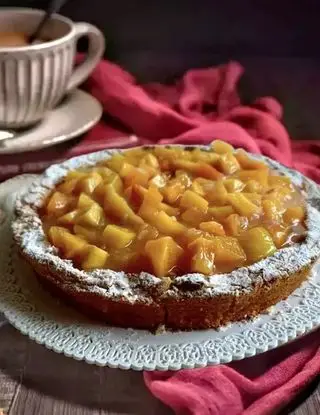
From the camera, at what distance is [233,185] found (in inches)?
53.1

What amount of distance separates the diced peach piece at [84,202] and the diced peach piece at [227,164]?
0.84 feet

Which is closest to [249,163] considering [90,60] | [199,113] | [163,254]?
[163,254]

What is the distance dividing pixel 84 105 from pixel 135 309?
837mm

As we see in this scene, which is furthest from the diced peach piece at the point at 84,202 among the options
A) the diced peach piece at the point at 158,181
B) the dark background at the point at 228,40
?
the dark background at the point at 228,40

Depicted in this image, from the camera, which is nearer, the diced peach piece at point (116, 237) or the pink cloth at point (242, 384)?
the pink cloth at point (242, 384)

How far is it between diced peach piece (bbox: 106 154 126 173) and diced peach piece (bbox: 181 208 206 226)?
0.65ft

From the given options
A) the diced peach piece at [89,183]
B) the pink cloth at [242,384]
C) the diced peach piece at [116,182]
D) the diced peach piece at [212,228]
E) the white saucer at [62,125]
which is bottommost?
the white saucer at [62,125]

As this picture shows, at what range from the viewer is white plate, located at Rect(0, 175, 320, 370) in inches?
43.0

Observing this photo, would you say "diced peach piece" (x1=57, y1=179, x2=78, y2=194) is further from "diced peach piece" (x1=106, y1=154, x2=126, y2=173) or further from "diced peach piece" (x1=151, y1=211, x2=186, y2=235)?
"diced peach piece" (x1=151, y1=211, x2=186, y2=235)

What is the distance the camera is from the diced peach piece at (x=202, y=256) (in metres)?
1.16

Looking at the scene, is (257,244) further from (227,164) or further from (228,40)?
(228,40)

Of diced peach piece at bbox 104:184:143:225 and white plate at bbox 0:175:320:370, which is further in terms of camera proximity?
diced peach piece at bbox 104:184:143:225

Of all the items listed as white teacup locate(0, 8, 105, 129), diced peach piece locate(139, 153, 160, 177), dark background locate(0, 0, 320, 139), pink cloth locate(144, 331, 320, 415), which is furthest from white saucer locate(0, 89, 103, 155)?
pink cloth locate(144, 331, 320, 415)

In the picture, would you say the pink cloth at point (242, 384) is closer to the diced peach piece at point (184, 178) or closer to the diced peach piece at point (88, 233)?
the diced peach piece at point (88, 233)
